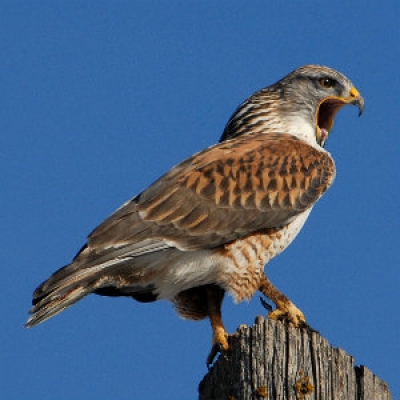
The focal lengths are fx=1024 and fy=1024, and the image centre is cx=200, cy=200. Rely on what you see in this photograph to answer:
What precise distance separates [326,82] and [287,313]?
295cm

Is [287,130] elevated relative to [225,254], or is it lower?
elevated

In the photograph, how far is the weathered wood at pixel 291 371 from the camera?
6.11 metres

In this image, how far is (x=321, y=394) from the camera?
611 centimetres

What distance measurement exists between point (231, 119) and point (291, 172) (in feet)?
4.28

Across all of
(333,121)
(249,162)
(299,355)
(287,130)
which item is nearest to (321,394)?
(299,355)

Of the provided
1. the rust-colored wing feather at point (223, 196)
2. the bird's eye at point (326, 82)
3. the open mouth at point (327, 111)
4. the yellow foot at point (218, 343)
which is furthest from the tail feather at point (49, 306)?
the bird's eye at point (326, 82)

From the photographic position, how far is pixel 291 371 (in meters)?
6.15

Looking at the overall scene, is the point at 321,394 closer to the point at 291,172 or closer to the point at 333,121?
the point at 291,172

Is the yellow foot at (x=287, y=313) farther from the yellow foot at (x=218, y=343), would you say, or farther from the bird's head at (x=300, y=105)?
the bird's head at (x=300, y=105)

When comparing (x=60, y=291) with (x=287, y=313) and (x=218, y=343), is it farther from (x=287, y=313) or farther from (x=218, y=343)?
(x=287, y=313)

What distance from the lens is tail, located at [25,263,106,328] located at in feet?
23.9

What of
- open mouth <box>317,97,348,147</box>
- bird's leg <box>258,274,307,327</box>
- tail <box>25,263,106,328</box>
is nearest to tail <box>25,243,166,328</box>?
tail <box>25,263,106,328</box>

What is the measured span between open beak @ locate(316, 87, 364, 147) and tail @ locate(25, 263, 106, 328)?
127 inches

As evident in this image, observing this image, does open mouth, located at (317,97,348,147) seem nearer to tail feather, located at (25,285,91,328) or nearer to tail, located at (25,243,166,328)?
tail, located at (25,243,166,328)
